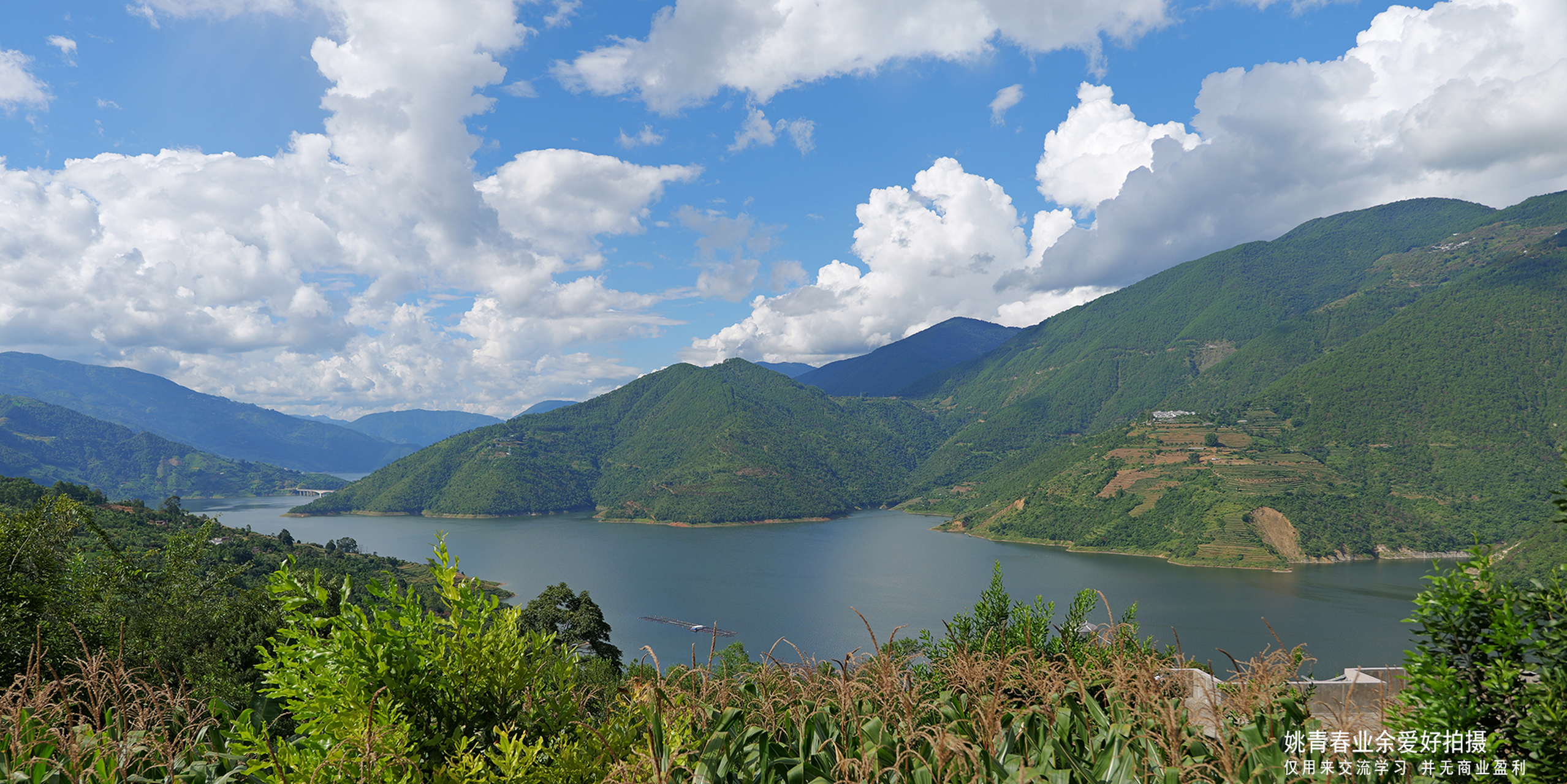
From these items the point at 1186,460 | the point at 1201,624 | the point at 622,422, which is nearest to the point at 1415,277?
the point at 1186,460

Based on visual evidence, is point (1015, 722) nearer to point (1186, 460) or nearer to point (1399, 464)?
point (1186, 460)

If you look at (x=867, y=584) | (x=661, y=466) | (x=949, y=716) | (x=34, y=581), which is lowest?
(x=867, y=584)

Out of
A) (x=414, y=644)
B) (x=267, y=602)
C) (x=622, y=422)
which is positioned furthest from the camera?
(x=622, y=422)

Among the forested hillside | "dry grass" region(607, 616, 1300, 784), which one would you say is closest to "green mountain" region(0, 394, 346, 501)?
the forested hillside

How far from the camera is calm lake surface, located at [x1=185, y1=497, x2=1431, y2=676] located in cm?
4897

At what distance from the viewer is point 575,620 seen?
29.9 meters

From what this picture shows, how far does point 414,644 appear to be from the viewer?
7.87 feet

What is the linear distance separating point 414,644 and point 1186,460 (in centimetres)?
10879

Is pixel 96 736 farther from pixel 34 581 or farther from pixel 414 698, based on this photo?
pixel 34 581

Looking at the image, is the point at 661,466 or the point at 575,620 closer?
the point at 575,620

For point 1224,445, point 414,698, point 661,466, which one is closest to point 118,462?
point 661,466

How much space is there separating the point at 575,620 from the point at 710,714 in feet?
96.6

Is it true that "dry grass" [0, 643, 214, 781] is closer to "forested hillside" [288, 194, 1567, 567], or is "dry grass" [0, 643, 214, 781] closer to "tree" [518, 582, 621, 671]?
"tree" [518, 582, 621, 671]

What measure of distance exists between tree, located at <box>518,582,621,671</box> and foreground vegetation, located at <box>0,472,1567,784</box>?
87.3 feet
